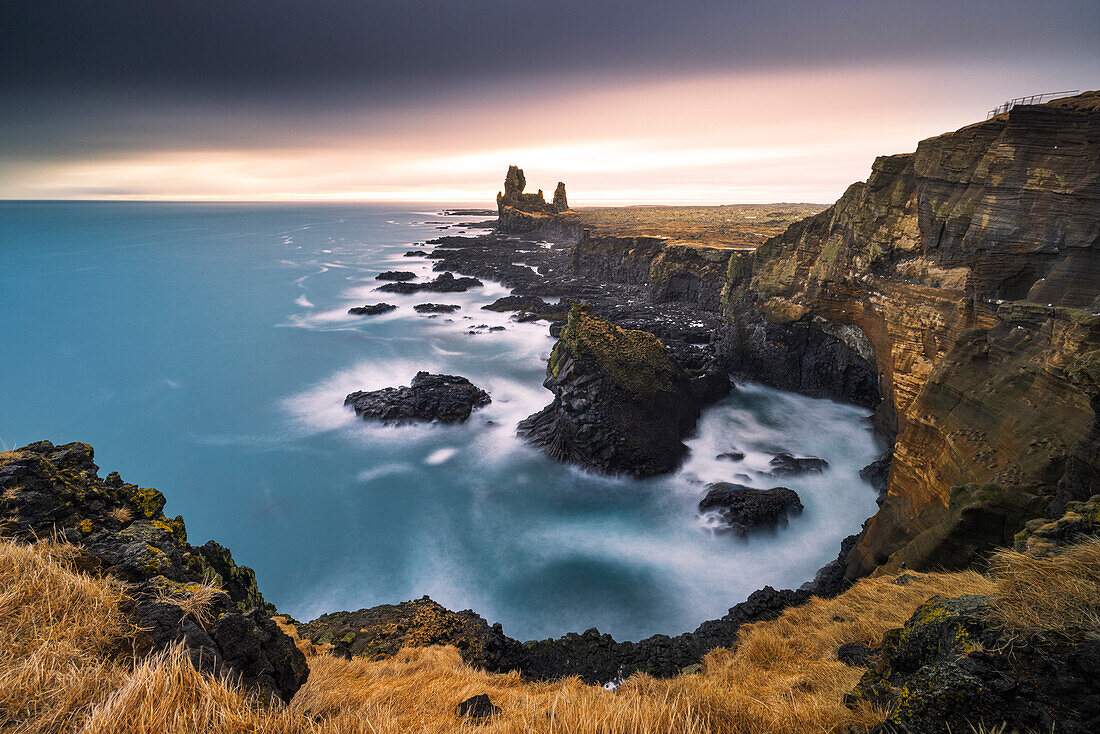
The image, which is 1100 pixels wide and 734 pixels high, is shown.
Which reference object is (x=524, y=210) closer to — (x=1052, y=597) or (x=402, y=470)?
(x=402, y=470)

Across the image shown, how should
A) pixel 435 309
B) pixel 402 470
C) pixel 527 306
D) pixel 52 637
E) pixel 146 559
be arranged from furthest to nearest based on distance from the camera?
1. pixel 435 309
2. pixel 527 306
3. pixel 402 470
4. pixel 146 559
5. pixel 52 637

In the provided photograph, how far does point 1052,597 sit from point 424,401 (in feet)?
89.1

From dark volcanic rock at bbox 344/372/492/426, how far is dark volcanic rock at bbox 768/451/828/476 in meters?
17.2

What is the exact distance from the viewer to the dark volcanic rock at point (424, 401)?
27375 millimetres

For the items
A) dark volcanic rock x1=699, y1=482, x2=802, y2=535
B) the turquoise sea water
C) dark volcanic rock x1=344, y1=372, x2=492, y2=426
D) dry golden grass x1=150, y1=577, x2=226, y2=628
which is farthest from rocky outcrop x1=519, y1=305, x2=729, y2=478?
dry golden grass x1=150, y1=577, x2=226, y2=628

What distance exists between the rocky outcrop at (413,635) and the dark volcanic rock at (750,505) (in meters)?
11.2

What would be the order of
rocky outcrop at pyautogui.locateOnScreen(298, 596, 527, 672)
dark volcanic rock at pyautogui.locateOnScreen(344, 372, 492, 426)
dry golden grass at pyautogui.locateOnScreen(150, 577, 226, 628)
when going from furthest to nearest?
dark volcanic rock at pyautogui.locateOnScreen(344, 372, 492, 426)
rocky outcrop at pyautogui.locateOnScreen(298, 596, 527, 672)
dry golden grass at pyautogui.locateOnScreen(150, 577, 226, 628)

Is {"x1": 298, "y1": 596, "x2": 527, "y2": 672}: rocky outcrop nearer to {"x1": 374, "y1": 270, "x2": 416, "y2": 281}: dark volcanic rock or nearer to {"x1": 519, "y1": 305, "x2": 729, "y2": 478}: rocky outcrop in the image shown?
{"x1": 519, "y1": 305, "x2": 729, "y2": 478}: rocky outcrop

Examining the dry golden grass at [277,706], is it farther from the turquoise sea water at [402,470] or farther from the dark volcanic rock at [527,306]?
the dark volcanic rock at [527,306]

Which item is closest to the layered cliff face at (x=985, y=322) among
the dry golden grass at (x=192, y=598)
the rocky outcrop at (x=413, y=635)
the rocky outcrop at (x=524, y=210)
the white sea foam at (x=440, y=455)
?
the rocky outcrop at (x=413, y=635)

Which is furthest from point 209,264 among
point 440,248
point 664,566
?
point 664,566

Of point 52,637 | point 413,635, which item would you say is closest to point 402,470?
point 413,635

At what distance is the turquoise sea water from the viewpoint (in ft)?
55.4

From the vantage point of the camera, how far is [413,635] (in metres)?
9.92
